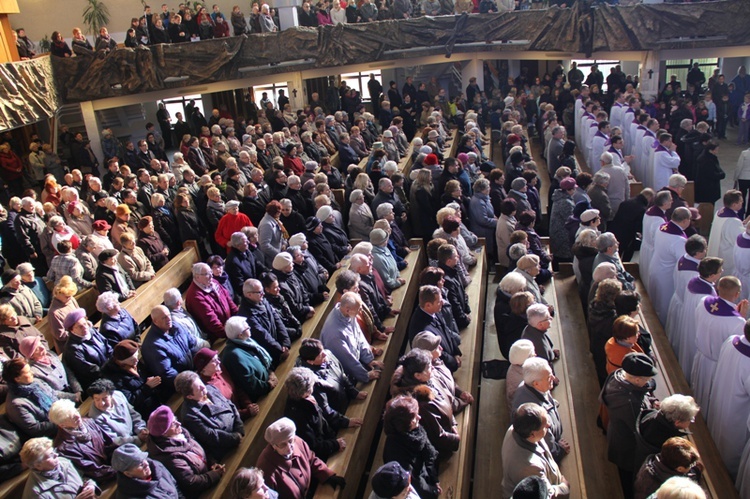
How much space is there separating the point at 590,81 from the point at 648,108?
2843 mm

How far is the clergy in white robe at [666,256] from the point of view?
22.9 feet

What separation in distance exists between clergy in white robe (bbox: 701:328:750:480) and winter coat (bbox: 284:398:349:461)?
310 centimetres

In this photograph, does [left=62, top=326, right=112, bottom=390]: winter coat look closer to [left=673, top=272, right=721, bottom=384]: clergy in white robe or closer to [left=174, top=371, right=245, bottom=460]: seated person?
[left=174, top=371, right=245, bottom=460]: seated person

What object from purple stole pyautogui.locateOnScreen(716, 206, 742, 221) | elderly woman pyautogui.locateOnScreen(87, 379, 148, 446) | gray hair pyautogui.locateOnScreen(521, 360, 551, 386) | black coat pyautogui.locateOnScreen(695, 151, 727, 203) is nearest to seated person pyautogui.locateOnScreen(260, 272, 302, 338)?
elderly woman pyautogui.locateOnScreen(87, 379, 148, 446)

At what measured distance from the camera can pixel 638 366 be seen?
4379 mm

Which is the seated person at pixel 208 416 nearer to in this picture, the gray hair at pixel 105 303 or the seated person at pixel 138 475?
the seated person at pixel 138 475

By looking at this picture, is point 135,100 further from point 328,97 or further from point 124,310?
point 124,310

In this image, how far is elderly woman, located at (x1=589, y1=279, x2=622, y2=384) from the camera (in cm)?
548

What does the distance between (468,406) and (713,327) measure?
7.33 feet

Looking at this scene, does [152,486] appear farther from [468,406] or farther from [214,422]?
[468,406]

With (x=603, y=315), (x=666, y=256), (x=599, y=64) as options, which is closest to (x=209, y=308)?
(x=603, y=315)

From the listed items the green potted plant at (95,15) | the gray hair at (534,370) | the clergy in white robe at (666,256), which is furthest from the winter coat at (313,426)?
the green potted plant at (95,15)

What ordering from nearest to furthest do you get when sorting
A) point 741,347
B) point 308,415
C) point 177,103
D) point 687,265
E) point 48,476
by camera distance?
point 48,476
point 308,415
point 741,347
point 687,265
point 177,103

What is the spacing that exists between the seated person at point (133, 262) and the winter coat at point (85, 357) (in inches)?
67.4
